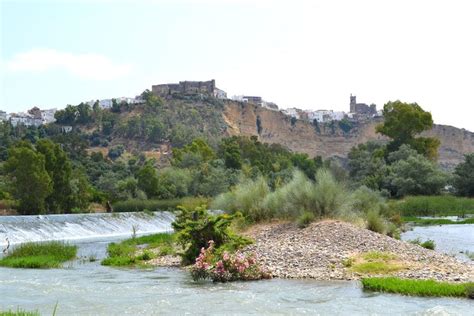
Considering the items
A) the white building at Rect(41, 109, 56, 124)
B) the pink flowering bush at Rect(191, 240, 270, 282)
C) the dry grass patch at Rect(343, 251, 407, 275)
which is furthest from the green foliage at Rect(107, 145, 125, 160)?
the pink flowering bush at Rect(191, 240, 270, 282)

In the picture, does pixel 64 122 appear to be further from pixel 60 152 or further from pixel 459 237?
pixel 459 237

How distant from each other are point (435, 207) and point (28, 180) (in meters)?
30.4

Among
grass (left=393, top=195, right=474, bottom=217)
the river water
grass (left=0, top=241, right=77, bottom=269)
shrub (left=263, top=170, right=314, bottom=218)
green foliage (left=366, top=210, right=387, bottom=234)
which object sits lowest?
grass (left=393, top=195, right=474, bottom=217)

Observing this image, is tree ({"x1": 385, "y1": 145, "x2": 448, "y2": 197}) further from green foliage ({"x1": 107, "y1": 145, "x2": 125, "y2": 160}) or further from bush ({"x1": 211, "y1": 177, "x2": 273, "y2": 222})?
green foliage ({"x1": 107, "y1": 145, "x2": 125, "y2": 160})

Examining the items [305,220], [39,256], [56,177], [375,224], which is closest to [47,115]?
[56,177]

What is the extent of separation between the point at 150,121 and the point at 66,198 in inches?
2547

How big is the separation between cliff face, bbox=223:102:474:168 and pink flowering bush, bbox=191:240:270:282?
389 ft

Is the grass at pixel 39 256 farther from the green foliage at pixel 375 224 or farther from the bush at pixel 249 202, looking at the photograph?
the green foliage at pixel 375 224

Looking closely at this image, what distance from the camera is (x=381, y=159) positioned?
6644cm

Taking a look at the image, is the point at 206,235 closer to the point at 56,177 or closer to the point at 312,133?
the point at 56,177

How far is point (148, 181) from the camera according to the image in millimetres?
56875

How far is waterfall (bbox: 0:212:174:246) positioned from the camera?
98.2ft

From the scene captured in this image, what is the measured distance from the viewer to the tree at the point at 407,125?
66750 millimetres

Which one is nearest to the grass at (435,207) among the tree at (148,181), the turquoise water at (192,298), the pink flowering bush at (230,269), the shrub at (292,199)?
the tree at (148,181)
